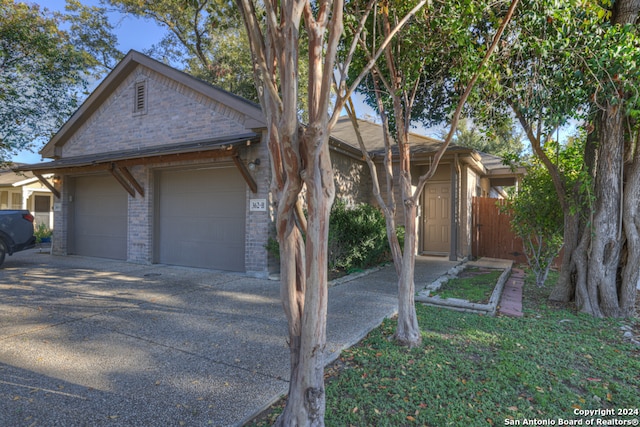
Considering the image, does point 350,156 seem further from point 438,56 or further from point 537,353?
point 537,353

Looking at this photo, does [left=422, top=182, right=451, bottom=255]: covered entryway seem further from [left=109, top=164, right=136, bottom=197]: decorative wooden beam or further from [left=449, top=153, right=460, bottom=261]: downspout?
[left=109, top=164, right=136, bottom=197]: decorative wooden beam

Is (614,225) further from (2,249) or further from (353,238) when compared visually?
(2,249)

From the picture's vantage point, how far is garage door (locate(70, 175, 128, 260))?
1044 centimetres

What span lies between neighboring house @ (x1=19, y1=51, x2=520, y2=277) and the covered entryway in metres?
Result: 0.17

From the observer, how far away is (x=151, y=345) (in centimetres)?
389

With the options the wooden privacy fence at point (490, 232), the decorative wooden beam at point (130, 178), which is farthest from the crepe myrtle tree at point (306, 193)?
the wooden privacy fence at point (490, 232)

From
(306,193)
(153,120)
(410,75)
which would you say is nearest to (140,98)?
(153,120)

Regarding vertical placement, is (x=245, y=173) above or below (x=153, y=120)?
below

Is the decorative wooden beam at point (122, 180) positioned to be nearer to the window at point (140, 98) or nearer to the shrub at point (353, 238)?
the window at point (140, 98)

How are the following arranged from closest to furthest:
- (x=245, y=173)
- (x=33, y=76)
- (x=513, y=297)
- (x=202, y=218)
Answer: (x=513, y=297) → (x=245, y=173) → (x=202, y=218) → (x=33, y=76)

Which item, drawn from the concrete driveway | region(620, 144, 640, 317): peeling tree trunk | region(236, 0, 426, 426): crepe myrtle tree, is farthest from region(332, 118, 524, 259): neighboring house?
region(236, 0, 426, 426): crepe myrtle tree

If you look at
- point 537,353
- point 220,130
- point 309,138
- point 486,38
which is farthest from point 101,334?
point 486,38

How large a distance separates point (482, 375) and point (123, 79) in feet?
38.2

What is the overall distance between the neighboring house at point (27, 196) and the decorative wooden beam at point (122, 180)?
12.2 m
